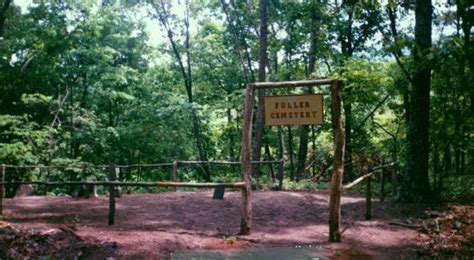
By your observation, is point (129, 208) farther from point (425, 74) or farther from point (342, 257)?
point (425, 74)

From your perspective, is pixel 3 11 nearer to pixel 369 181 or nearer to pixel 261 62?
pixel 261 62

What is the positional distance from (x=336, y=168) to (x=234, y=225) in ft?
7.47

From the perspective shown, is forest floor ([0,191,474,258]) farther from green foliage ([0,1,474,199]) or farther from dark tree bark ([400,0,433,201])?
green foliage ([0,1,474,199])

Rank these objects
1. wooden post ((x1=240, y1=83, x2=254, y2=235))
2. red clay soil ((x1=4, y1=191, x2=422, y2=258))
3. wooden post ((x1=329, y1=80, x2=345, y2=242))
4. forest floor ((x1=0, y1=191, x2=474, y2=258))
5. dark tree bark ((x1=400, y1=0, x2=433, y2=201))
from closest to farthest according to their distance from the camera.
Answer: forest floor ((x1=0, y1=191, x2=474, y2=258)) → red clay soil ((x1=4, y1=191, x2=422, y2=258)) → wooden post ((x1=329, y1=80, x2=345, y2=242)) → wooden post ((x1=240, y1=83, x2=254, y2=235)) → dark tree bark ((x1=400, y1=0, x2=433, y2=201))

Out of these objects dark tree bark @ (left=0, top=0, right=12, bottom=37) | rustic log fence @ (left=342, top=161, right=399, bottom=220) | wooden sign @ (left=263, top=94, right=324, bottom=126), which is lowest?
rustic log fence @ (left=342, top=161, right=399, bottom=220)

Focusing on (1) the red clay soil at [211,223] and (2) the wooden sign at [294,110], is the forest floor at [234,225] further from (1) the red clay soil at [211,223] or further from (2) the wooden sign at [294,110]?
(2) the wooden sign at [294,110]

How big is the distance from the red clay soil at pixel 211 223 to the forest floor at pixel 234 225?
14 millimetres

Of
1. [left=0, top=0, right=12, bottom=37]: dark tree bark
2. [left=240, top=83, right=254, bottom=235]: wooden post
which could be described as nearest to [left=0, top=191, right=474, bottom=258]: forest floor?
[left=240, top=83, right=254, bottom=235]: wooden post

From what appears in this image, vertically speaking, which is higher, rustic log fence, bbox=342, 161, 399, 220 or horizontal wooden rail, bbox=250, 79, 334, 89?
horizontal wooden rail, bbox=250, 79, 334, 89

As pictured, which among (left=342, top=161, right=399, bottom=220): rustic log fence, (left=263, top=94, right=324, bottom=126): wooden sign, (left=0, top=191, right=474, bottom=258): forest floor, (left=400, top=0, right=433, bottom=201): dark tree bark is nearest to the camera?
(left=0, top=191, right=474, bottom=258): forest floor

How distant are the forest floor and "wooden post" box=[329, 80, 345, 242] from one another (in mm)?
270

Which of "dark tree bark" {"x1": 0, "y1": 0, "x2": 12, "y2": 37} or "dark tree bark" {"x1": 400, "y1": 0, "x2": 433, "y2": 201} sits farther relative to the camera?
"dark tree bark" {"x1": 0, "y1": 0, "x2": 12, "y2": 37}

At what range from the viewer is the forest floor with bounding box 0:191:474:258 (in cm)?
615

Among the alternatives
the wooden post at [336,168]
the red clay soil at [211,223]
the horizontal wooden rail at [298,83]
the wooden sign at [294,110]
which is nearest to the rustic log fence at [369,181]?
the wooden post at [336,168]
